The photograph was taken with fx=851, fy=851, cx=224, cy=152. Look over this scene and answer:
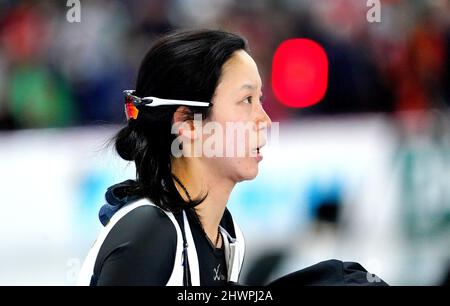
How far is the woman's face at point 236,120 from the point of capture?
2475 mm

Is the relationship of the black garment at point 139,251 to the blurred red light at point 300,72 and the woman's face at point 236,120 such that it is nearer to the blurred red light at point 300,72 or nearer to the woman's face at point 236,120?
the woman's face at point 236,120

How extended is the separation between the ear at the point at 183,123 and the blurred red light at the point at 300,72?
266 centimetres

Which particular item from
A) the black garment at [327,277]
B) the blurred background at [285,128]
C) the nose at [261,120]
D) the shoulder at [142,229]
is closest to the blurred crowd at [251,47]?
the blurred background at [285,128]

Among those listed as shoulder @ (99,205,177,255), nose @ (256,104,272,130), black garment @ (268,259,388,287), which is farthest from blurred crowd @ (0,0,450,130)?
shoulder @ (99,205,177,255)

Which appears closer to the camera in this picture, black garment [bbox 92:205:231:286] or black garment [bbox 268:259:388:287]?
black garment [bbox 92:205:231:286]

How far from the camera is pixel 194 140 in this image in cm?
249

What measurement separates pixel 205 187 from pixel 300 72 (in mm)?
2889

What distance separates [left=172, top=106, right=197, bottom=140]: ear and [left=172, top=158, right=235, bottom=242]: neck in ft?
0.24

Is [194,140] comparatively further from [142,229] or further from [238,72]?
[142,229]

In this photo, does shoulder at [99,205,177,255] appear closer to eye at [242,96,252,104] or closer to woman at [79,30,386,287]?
woman at [79,30,386,287]

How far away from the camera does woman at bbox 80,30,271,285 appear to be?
238 cm

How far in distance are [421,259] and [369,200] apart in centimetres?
43
